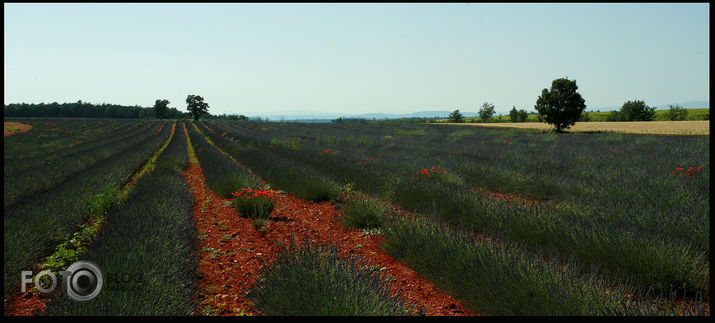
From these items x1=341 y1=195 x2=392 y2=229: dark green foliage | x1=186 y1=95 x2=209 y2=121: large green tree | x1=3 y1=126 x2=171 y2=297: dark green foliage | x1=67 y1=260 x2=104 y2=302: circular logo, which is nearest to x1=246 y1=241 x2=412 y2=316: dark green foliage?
x1=67 y1=260 x2=104 y2=302: circular logo

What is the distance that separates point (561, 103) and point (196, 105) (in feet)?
343

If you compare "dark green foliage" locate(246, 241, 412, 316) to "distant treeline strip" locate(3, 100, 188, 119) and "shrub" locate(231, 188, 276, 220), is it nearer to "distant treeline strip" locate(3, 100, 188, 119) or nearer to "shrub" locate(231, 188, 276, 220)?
"shrub" locate(231, 188, 276, 220)

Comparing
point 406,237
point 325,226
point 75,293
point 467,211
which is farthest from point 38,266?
point 467,211

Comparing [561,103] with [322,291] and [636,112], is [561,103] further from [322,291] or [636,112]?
[636,112]

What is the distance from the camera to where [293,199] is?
7539 millimetres

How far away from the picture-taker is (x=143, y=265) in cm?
298

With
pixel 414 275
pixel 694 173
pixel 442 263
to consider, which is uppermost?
pixel 694 173

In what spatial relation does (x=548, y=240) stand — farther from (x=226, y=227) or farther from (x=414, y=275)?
(x=226, y=227)

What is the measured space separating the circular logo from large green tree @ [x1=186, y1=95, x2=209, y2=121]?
4493 inches

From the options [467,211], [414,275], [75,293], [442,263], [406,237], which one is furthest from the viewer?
→ [467,211]

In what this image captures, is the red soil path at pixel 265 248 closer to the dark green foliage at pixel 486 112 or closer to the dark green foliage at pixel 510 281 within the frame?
the dark green foliage at pixel 510 281

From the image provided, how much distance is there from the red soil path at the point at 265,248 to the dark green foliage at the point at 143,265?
12.4 inches
